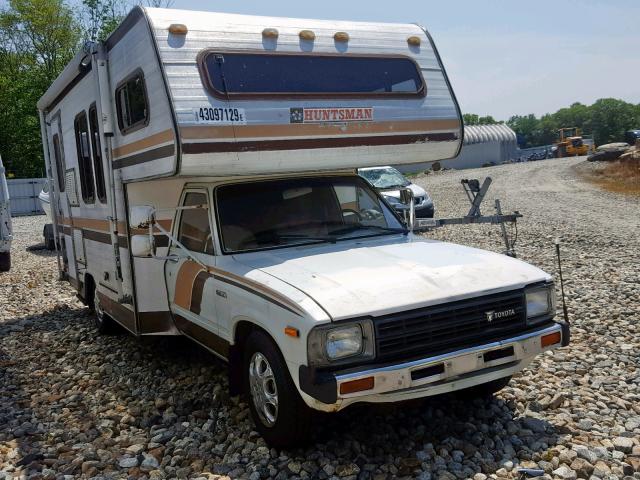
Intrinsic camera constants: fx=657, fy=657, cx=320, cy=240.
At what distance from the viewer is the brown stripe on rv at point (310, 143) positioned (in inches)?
191

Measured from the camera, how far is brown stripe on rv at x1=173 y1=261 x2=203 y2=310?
5.36 metres

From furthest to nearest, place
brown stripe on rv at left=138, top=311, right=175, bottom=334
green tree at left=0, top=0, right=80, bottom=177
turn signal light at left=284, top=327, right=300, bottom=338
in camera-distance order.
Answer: green tree at left=0, top=0, right=80, bottom=177, brown stripe on rv at left=138, top=311, right=175, bottom=334, turn signal light at left=284, top=327, right=300, bottom=338

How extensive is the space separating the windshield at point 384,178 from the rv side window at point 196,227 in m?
10.3

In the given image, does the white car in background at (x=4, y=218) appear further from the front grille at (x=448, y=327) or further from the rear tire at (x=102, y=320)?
the front grille at (x=448, y=327)

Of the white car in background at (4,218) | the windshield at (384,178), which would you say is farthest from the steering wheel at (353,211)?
the windshield at (384,178)

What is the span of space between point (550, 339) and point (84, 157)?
542cm


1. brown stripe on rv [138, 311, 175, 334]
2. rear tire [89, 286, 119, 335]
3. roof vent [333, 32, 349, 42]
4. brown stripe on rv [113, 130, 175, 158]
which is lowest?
rear tire [89, 286, 119, 335]

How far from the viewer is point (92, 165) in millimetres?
7094

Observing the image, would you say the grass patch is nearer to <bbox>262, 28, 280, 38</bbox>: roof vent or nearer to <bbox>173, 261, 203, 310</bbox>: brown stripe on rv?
<bbox>262, 28, 280, 38</bbox>: roof vent

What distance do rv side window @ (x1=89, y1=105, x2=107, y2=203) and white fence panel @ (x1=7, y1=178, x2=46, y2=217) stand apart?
1029 inches

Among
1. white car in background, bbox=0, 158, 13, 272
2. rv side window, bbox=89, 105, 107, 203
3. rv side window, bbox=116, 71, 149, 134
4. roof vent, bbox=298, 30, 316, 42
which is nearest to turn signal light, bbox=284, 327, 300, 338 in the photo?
rv side window, bbox=116, 71, 149, 134

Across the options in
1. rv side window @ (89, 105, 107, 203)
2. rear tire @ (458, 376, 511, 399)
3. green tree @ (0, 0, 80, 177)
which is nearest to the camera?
rear tire @ (458, 376, 511, 399)

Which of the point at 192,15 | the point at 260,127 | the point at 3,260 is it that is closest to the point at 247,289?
the point at 260,127

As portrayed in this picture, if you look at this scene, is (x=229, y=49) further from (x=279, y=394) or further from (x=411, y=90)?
(x=279, y=394)
